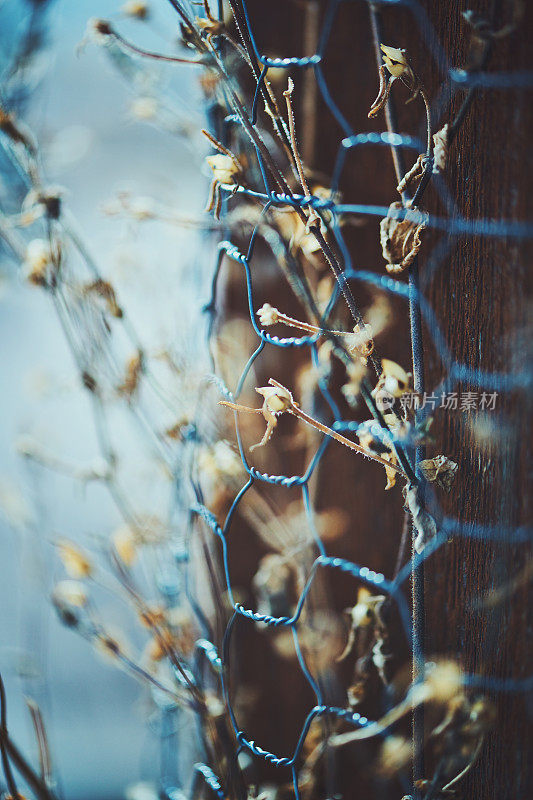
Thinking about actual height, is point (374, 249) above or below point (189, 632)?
above

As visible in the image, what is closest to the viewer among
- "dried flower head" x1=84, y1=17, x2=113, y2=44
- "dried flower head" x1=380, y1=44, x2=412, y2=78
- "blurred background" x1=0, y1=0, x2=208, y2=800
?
"dried flower head" x1=380, y1=44, x2=412, y2=78

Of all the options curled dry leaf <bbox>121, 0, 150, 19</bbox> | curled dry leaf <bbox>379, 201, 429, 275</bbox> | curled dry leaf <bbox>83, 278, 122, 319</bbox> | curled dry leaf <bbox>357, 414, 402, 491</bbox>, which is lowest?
curled dry leaf <bbox>357, 414, 402, 491</bbox>

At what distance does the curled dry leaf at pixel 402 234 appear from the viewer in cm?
24

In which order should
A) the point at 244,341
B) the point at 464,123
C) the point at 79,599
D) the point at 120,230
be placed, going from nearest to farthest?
the point at 464,123 → the point at 79,599 → the point at 244,341 → the point at 120,230

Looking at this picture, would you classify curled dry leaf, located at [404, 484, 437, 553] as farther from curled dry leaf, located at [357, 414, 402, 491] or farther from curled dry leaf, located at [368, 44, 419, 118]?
curled dry leaf, located at [368, 44, 419, 118]

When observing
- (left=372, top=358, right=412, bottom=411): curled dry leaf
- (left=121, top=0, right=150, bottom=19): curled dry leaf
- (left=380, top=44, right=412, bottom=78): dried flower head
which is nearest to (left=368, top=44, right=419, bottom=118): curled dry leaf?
(left=380, top=44, right=412, bottom=78): dried flower head

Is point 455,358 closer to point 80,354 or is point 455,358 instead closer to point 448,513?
point 448,513

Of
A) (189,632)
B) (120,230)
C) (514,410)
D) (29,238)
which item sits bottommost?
(189,632)

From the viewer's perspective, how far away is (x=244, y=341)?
540 mm

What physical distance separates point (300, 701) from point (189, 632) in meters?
0.15

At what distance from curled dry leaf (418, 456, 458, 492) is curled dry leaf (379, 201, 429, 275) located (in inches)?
3.2

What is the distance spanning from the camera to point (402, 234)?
0.25 metres

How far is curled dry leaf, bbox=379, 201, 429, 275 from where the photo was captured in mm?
244

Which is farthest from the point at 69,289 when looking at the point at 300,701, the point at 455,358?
the point at 300,701
